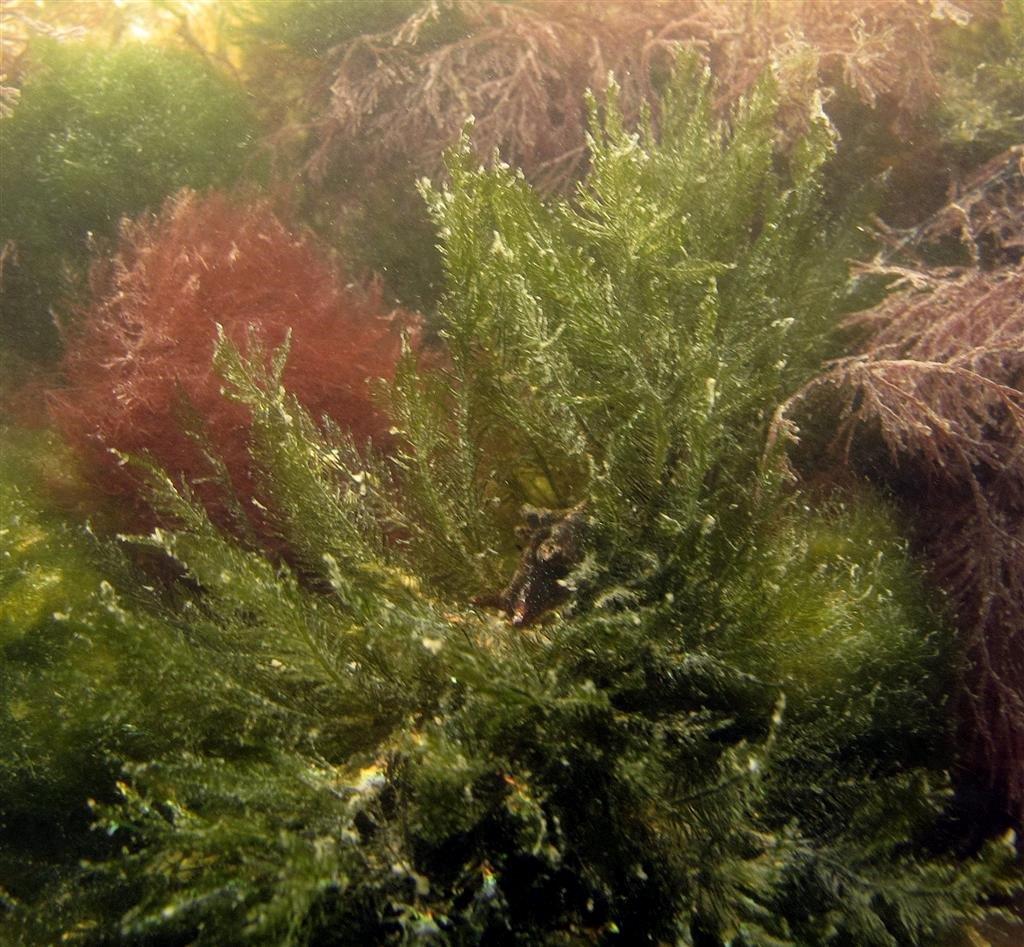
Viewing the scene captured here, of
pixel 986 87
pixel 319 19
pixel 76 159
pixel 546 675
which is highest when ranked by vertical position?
pixel 986 87

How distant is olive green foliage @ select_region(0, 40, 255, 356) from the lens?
3492 millimetres

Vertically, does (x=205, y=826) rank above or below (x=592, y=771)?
below

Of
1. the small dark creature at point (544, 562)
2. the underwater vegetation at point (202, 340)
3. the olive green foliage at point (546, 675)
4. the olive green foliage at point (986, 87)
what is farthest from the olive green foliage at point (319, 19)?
the small dark creature at point (544, 562)

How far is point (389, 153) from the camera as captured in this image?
357 centimetres

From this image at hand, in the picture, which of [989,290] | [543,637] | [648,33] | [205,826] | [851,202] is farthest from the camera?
[648,33]

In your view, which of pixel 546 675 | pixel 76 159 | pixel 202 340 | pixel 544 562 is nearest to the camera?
pixel 546 675

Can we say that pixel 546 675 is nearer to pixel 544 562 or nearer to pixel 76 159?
pixel 544 562

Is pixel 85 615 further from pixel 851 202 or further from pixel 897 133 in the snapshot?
pixel 897 133

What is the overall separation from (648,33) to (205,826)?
385 centimetres

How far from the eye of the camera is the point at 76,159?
11.5ft

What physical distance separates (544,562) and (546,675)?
46cm

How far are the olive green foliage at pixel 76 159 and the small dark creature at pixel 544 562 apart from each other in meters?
2.79

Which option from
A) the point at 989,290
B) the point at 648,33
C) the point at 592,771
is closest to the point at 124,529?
the point at 592,771

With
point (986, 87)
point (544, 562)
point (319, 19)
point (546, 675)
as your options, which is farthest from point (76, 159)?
point (986, 87)
